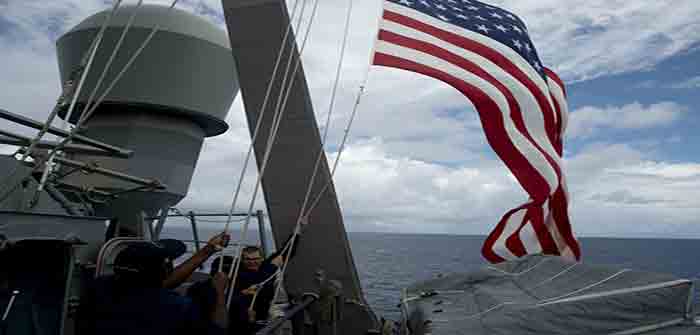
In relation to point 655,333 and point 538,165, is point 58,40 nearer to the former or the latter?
point 538,165

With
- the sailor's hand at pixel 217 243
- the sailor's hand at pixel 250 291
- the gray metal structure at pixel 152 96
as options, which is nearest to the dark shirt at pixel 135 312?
the sailor's hand at pixel 217 243

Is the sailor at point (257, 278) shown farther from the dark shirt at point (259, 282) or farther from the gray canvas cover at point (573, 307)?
the gray canvas cover at point (573, 307)

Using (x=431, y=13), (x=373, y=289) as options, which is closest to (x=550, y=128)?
(x=431, y=13)

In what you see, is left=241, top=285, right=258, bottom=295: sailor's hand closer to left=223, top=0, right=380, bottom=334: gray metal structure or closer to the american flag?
left=223, top=0, right=380, bottom=334: gray metal structure

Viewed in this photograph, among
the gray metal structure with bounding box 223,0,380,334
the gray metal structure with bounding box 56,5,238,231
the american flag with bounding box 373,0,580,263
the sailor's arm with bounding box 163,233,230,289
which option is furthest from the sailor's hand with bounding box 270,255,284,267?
the gray metal structure with bounding box 56,5,238,231

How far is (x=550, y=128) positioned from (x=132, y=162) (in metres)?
9.46

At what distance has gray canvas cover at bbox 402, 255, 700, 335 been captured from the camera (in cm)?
364

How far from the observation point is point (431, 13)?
632 centimetres

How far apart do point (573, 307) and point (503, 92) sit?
9.97ft

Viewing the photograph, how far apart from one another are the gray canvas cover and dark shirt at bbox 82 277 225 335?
2293 mm

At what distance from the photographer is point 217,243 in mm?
3234

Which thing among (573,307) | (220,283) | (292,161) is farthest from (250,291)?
(573,307)

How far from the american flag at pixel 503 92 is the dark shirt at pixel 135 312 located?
4231 mm

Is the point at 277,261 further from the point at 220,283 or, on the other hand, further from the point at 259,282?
the point at 220,283
